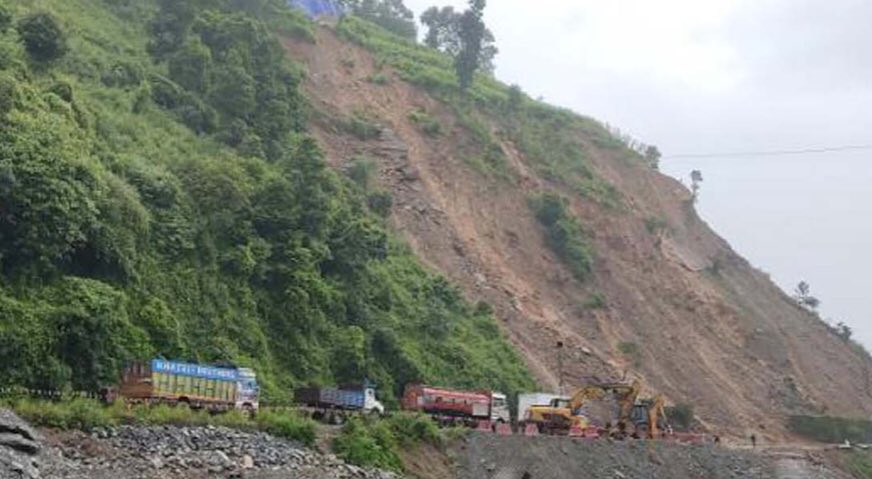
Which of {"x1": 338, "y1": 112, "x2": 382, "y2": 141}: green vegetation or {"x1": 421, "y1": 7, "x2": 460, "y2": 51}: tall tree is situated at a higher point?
{"x1": 421, "y1": 7, "x2": 460, "y2": 51}: tall tree

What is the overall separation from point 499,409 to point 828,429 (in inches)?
1128

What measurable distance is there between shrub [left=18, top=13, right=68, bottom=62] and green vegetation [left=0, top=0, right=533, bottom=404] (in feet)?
2.00

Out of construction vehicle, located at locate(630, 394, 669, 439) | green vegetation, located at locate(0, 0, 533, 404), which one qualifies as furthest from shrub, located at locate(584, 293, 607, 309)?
construction vehicle, located at locate(630, 394, 669, 439)

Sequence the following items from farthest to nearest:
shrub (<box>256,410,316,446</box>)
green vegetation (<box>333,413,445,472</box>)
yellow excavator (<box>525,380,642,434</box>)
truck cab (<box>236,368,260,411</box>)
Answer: yellow excavator (<box>525,380,642,434</box>) < truck cab (<box>236,368,260,411</box>) < green vegetation (<box>333,413,445,472</box>) < shrub (<box>256,410,316,446</box>)

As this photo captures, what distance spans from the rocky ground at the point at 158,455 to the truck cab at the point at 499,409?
1421 centimetres

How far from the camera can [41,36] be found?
1652 inches

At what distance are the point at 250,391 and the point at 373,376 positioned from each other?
10008mm

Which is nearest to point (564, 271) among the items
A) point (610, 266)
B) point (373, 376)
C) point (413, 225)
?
point (610, 266)

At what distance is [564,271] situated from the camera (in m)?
66.9

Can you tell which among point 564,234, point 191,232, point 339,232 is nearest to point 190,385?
point 191,232

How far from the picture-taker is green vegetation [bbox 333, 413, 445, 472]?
1253 inches

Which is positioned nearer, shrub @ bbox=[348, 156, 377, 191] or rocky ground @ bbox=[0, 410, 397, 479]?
rocky ground @ bbox=[0, 410, 397, 479]

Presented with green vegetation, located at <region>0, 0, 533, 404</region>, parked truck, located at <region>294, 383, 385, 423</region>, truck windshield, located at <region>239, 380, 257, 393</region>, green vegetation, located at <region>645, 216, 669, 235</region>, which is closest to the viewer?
green vegetation, located at <region>0, 0, 533, 404</region>

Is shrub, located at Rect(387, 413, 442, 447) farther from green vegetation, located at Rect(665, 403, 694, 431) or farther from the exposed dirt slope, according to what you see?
green vegetation, located at Rect(665, 403, 694, 431)
